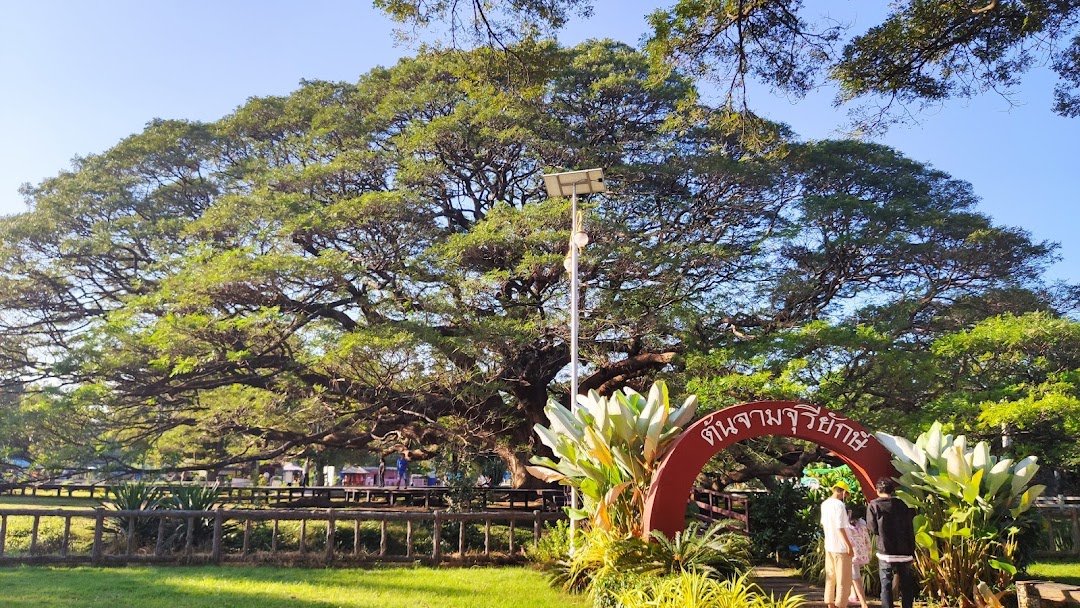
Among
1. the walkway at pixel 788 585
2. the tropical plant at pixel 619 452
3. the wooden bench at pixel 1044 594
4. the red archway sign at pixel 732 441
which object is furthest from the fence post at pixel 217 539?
the wooden bench at pixel 1044 594

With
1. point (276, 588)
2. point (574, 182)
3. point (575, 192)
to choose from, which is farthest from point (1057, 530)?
point (276, 588)

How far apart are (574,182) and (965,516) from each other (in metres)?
7.42

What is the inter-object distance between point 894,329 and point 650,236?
6153 mm

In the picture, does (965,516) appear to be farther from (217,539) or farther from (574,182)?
(217,539)

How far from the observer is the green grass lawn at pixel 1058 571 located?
1016 centimetres

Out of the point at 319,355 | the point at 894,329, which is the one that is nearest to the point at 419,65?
the point at 319,355

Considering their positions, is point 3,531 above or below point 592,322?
below

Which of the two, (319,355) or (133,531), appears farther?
(319,355)

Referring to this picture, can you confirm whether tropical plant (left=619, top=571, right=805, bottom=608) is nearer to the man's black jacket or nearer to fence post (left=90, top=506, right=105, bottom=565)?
the man's black jacket

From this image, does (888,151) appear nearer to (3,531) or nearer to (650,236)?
(650,236)

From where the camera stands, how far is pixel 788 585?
9.80 m

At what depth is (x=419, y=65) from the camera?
2219cm

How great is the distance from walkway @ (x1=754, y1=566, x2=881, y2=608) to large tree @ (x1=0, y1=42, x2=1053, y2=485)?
621cm

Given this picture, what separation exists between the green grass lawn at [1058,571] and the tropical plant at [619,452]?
557cm
